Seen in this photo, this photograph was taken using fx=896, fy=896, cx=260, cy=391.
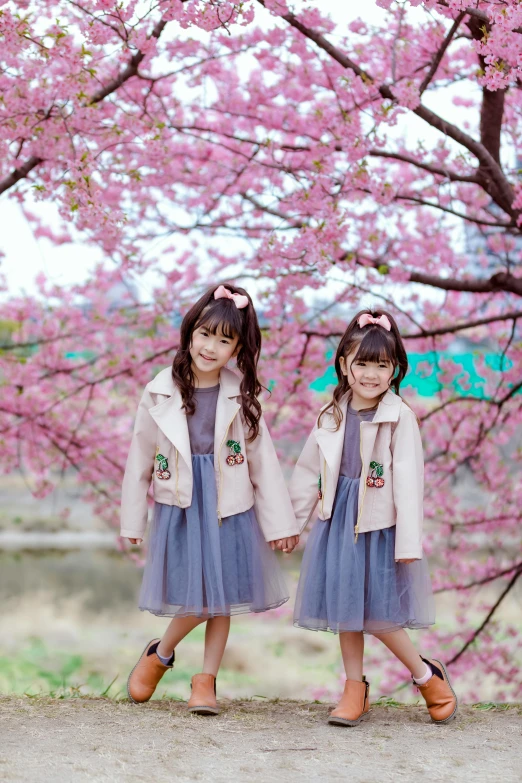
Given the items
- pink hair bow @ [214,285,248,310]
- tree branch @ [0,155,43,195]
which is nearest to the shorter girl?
pink hair bow @ [214,285,248,310]

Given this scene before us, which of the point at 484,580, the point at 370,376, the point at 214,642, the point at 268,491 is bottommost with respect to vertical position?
the point at 214,642

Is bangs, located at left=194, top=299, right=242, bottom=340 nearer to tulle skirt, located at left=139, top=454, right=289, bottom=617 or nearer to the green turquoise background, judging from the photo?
tulle skirt, located at left=139, top=454, right=289, bottom=617

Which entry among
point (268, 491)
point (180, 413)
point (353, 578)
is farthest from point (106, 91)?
point (353, 578)

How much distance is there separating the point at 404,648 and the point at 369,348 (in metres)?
0.99

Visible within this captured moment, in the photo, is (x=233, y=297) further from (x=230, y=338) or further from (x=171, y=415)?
(x=171, y=415)

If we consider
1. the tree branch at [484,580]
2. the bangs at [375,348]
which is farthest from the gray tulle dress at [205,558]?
the tree branch at [484,580]

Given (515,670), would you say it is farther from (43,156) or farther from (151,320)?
(43,156)

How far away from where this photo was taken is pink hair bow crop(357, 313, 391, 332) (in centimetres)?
300

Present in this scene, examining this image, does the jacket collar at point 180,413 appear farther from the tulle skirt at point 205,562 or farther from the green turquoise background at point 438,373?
the green turquoise background at point 438,373

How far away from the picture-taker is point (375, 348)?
2.93 metres

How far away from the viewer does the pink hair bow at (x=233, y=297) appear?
304 cm

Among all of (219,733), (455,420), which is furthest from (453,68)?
(219,733)

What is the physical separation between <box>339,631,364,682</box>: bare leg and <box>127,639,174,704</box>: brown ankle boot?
0.64m

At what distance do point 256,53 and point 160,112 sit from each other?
23.2 inches
